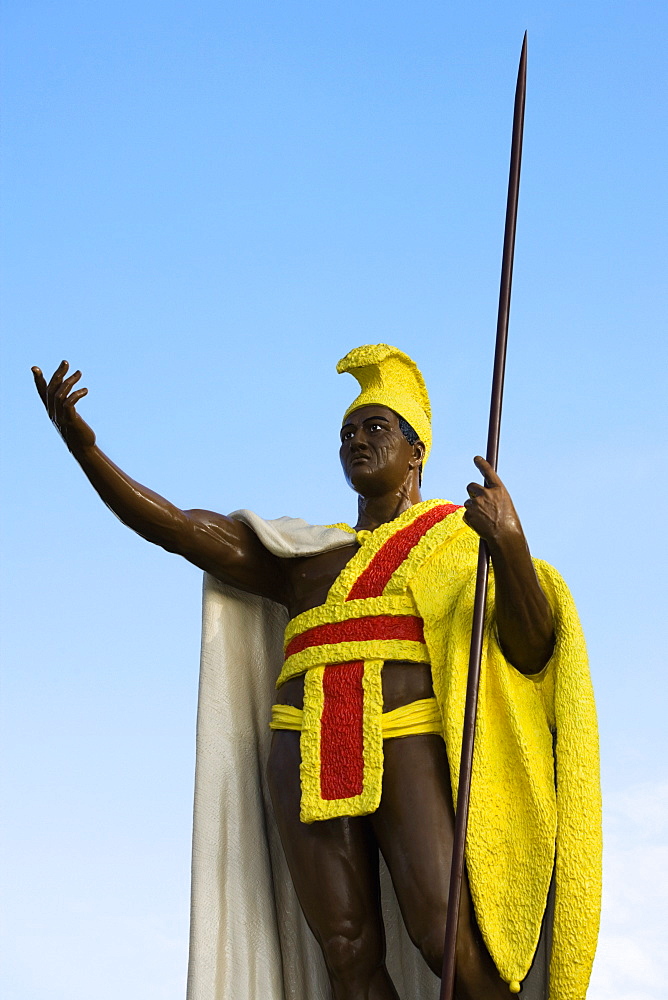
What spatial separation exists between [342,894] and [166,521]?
4.15 feet

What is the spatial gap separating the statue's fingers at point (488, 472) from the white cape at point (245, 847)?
0.82m

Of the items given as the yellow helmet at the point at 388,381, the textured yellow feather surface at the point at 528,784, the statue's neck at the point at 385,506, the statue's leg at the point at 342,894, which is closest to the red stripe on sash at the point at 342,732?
the statue's leg at the point at 342,894

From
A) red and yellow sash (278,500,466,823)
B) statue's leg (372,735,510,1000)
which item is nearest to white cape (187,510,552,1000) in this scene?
red and yellow sash (278,500,466,823)

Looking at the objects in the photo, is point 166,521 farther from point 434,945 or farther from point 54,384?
point 434,945

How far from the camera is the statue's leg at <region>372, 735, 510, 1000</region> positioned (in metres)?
4.48

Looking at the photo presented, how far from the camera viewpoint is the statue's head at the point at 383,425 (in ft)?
17.4

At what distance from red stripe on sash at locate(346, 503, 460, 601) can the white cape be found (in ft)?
0.62

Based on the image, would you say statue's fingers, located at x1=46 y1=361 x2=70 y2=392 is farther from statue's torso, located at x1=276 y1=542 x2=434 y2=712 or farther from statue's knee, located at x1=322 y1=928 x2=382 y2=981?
statue's knee, located at x1=322 y1=928 x2=382 y2=981

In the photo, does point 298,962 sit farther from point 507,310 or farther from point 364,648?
Answer: point 507,310

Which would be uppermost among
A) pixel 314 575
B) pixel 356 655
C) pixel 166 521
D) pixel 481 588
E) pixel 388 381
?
pixel 388 381

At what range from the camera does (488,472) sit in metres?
4.51

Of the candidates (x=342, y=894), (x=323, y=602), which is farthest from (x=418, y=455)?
(x=342, y=894)

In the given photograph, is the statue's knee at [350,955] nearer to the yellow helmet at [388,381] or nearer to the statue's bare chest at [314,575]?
the statue's bare chest at [314,575]

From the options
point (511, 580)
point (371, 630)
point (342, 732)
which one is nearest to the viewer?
point (511, 580)
